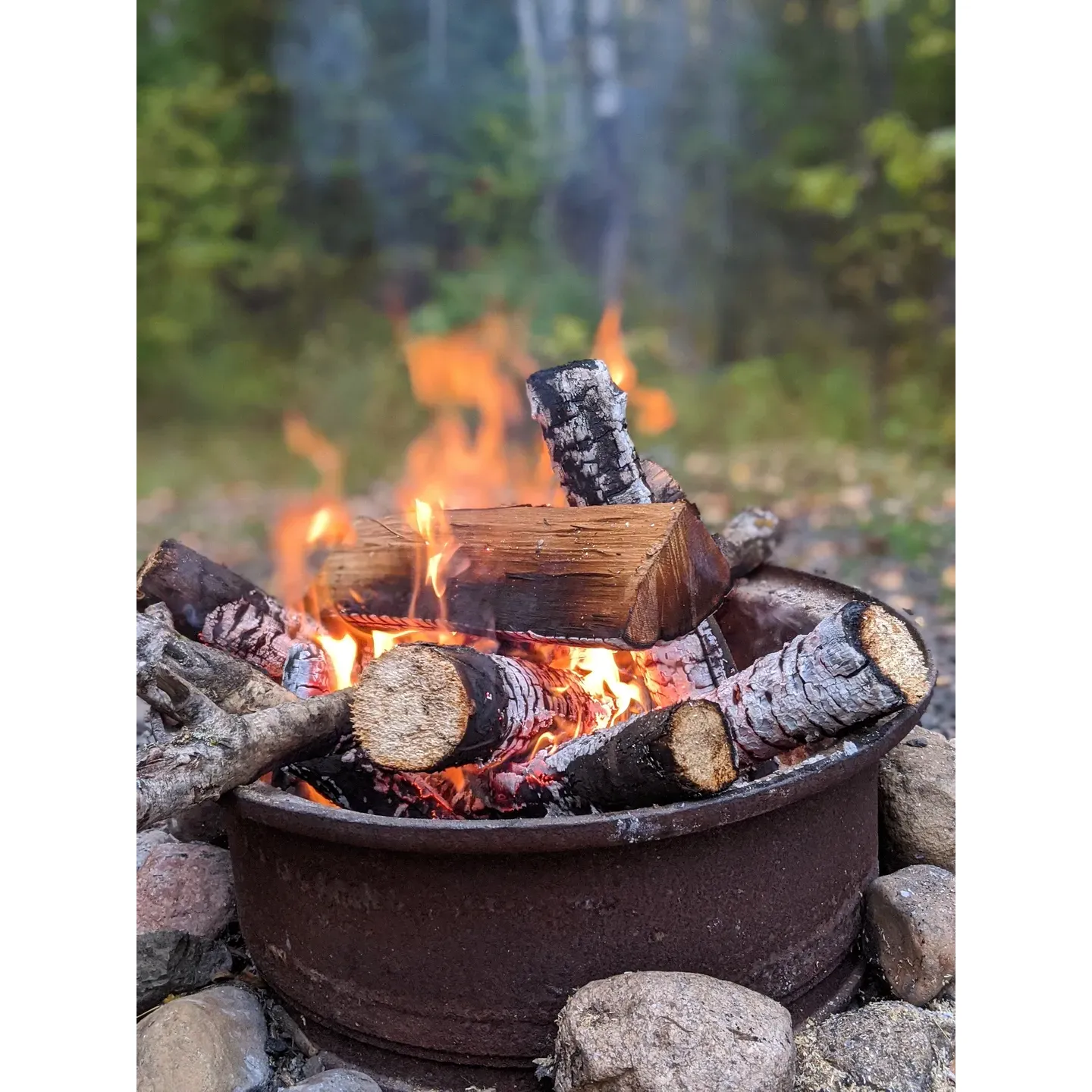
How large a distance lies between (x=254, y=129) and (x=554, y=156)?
1.41m

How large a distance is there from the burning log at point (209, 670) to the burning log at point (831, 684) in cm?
74

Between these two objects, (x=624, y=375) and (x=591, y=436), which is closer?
(x=591, y=436)

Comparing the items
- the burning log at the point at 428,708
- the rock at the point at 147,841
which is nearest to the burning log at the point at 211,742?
the burning log at the point at 428,708

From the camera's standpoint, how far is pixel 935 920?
1.69 m

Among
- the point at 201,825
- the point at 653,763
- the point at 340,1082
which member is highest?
the point at 653,763

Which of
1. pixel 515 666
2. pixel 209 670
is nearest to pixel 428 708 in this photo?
pixel 515 666

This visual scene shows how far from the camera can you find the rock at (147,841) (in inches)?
75.4

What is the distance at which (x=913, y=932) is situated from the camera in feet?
5.52

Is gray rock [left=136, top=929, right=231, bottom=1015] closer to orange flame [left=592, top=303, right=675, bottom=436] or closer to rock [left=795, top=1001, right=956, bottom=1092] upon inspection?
rock [left=795, top=1001, right=956, bottom=1092]

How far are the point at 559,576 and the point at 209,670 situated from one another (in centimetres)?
59

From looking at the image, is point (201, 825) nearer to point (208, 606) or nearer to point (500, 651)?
point (208, 606)

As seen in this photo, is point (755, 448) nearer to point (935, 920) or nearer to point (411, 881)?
point (935, 920)

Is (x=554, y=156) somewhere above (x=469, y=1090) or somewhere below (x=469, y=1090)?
above
